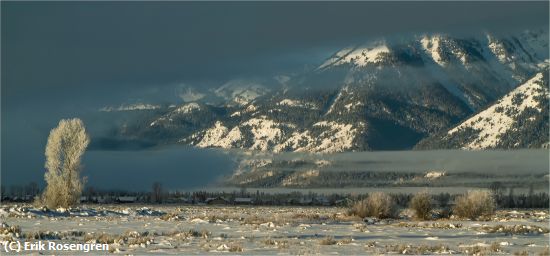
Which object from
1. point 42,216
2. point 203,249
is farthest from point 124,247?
point 42,216

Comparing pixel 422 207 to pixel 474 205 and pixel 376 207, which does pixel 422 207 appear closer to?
pixel 376 207

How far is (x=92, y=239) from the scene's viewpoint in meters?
46.8

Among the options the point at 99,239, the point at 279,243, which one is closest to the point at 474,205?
the point at 279,243

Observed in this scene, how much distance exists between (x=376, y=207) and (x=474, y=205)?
13.8m

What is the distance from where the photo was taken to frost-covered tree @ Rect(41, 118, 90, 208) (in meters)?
95.8

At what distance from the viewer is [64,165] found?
97312 millimetres

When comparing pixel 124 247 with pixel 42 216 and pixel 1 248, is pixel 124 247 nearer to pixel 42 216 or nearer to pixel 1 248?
pixel 1 248

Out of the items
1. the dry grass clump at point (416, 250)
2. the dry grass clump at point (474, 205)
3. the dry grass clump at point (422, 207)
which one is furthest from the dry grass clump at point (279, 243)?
the dry grass clump at point (474, 205)

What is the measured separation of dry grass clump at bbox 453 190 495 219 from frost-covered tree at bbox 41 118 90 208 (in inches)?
1794

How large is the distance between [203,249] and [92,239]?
682 centimetres

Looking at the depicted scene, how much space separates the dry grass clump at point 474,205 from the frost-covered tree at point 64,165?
149 feet

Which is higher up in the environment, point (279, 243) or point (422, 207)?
point (422, 207)

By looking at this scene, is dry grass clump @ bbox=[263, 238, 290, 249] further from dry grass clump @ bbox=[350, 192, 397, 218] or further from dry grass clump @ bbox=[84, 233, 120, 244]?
dry grass clump @ bbox=[350, 192, 397, 218]

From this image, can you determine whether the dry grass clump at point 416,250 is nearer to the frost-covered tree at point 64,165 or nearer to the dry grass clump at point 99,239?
the dry grass clump at point 99,239
